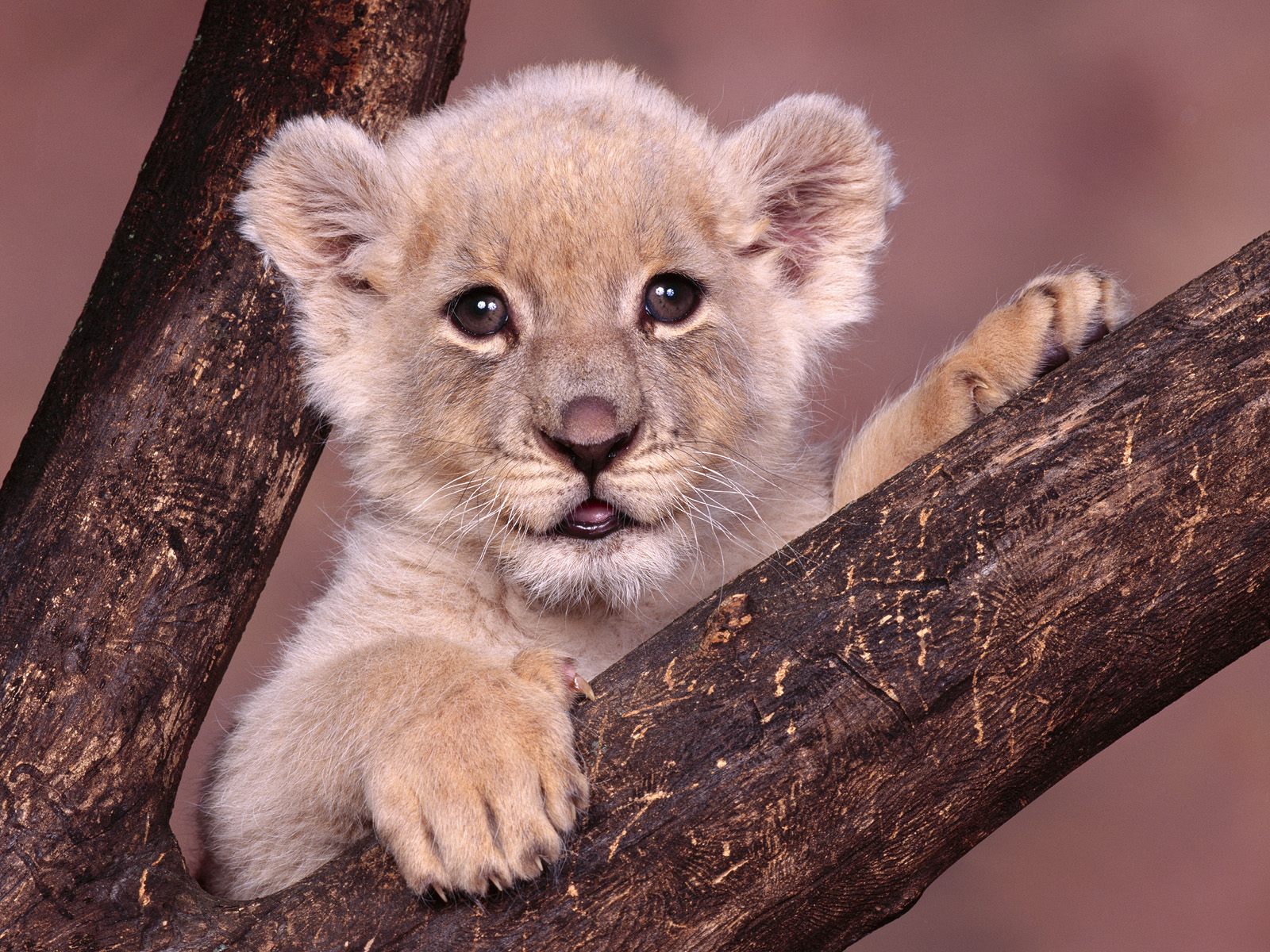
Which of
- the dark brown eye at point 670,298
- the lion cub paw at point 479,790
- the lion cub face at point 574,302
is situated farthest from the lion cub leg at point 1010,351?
the lion cub paw at point 479,790

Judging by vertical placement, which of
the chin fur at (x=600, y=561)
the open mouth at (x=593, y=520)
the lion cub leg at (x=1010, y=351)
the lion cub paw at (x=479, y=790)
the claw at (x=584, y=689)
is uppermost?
the lion cub leg at (x=1010, y=351)

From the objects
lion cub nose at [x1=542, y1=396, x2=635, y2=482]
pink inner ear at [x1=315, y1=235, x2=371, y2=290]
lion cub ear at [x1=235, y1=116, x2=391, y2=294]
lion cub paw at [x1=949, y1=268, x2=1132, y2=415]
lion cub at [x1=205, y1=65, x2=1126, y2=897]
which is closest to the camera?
lion cub nose at [x1=542, y1=396, x2=635, y2=482]

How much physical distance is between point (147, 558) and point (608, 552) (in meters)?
0.98

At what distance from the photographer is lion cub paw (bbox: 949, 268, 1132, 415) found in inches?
113

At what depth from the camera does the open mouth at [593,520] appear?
272 cm

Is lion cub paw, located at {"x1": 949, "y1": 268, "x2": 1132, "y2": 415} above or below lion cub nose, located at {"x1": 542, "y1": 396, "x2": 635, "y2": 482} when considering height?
above

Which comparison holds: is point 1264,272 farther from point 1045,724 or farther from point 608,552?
point 608,552

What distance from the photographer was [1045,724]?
2271mm

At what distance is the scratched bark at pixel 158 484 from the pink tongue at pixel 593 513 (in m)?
0.73

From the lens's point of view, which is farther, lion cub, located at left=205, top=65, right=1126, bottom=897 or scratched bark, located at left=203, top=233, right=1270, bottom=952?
Result: lion cub, located at left=205, top=65, right=1126, bottom=897

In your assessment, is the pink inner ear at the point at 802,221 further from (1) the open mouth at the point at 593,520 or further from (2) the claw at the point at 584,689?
(2) the claw at the point at 584,689

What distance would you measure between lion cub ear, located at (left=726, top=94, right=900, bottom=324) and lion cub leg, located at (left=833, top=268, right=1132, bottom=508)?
38 cm

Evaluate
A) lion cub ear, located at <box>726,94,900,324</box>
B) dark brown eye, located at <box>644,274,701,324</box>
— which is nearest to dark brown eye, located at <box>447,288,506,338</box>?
dark brown eye, located at <box>644,274,701,324</box>

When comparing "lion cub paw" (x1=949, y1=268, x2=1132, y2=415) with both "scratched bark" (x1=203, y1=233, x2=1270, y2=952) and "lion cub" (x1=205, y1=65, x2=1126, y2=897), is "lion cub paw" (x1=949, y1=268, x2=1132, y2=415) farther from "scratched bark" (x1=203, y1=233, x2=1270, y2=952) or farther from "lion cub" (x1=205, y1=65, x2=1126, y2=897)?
"scratched bark" (x1=203, y1=233, x2=1270, y2=952)
